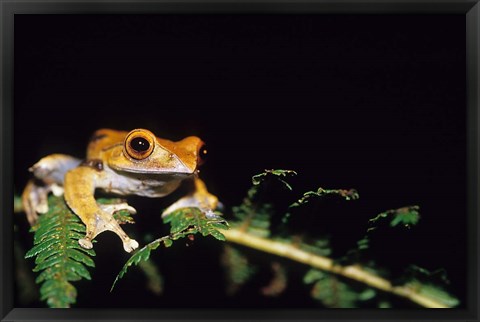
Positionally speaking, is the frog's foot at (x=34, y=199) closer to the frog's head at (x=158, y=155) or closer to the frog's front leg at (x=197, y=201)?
the frog's head at (x=158, y=155)

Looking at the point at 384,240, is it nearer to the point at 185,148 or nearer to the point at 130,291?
the point at 185,148

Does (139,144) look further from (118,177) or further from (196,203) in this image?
(196,203)

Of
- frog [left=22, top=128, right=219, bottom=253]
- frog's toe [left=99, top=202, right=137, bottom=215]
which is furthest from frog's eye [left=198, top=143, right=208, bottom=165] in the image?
frog's toe [left=99, top=202, right=137, bottom=215]

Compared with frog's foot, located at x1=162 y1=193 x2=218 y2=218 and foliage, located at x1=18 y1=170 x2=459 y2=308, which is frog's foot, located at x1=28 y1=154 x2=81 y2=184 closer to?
foliage, located at x1=18 y1=170 x2=459 y2=308

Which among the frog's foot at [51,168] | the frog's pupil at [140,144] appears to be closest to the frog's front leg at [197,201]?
the frog's pupil at [140,144]

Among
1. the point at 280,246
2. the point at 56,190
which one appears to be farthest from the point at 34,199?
the point at 280,246

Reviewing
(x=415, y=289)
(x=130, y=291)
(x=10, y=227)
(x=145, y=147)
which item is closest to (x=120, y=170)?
(x=145, y=147)

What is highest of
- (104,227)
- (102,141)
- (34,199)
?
(102,141)
